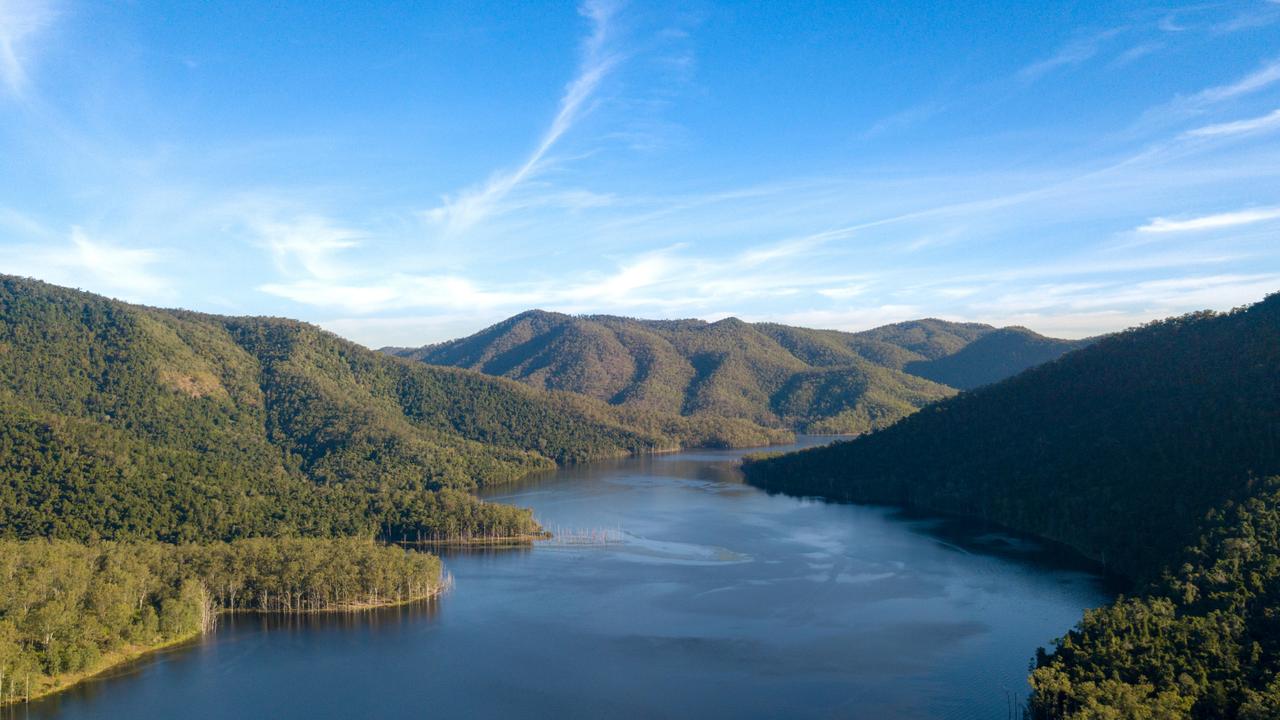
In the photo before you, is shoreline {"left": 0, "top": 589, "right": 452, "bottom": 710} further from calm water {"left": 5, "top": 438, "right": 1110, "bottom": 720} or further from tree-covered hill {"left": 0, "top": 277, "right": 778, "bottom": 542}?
tree-covered hill {"left": 0, "top": 277, "right": 778, "bottom": 542}

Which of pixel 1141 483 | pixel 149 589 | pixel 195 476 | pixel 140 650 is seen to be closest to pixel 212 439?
pixel 195 476

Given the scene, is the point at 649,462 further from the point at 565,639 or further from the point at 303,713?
the point at 303,713

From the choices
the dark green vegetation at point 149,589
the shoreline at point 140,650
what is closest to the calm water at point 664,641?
the shoreline at point 140,650

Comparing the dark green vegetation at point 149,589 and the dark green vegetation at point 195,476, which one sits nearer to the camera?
the dark green vegetation at point 149,589

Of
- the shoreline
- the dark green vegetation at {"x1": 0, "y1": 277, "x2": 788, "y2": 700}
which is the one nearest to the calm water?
the shoreline

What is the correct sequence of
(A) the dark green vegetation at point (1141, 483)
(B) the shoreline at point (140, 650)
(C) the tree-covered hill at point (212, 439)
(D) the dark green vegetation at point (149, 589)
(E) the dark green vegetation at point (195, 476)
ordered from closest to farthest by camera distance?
(A) the dark green vegetation at point (1141, 483) → (B) the shoreline at point (140, 650) → (D) the dark green vegetation at point (149, 589) → (E) the dark green vegetation at point (195, 476) → (C) the tree-covered hill at point (212, 439)

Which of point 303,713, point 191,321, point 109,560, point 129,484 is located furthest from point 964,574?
point 191,321

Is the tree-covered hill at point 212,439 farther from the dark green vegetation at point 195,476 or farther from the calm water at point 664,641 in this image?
the calm water at point 664,641
